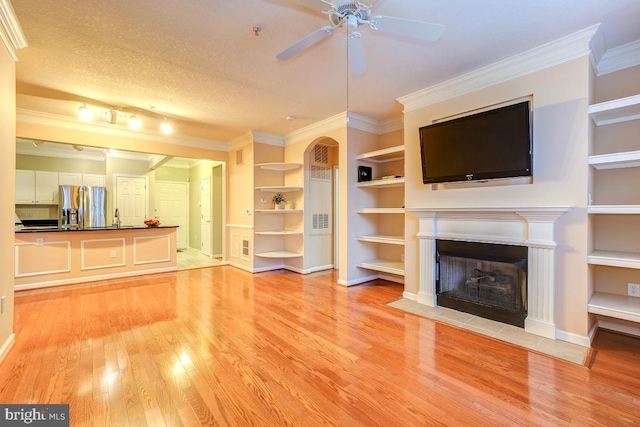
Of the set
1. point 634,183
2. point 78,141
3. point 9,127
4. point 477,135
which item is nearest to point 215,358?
point 9,127

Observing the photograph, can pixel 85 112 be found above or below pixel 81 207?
above

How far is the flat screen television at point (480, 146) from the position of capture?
2650mm

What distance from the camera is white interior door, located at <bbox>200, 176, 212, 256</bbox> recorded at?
7.41 meters

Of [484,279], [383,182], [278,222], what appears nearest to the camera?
[484,279]

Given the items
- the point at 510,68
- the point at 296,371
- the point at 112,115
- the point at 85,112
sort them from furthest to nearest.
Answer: the point at 112,115 → the point at 85,112 → the point at 510,68 → the point at 296,371

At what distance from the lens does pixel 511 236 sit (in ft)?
9.54

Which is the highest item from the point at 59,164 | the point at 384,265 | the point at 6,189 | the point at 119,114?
the point at 119,114

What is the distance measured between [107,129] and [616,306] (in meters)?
6.85

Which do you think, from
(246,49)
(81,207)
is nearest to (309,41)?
(246,49)

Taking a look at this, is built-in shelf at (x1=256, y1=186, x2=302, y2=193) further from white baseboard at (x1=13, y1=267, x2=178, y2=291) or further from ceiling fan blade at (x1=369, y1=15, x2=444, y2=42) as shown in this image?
ceiling fan blade at (x1=369, y1=15, x2=444, y2=42)

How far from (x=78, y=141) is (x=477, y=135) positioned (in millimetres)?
5716

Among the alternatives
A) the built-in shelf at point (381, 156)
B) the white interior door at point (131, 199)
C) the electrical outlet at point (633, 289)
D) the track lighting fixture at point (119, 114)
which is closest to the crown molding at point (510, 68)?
the built-in shelf at point (381, 156)

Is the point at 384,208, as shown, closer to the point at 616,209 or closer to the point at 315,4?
the point at 616,209

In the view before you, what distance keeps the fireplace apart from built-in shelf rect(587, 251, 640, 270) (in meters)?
0.47
